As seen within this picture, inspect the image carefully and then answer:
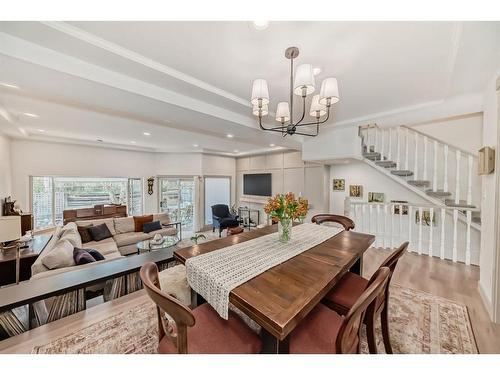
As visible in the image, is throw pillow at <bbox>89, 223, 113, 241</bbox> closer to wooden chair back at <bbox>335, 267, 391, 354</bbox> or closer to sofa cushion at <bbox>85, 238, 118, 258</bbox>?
sofa cushion at <bbox>85, 238, 118, 258</bbox>

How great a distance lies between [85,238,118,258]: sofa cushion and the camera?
3.68 meters

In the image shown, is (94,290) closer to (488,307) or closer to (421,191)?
(488,307)

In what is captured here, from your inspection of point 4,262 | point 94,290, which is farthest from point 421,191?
point 4,262

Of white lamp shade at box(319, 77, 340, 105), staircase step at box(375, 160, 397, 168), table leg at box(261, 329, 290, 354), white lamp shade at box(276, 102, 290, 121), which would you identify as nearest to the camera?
table leg at box(261, 329, 290, 354)

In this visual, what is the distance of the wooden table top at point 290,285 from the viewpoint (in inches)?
33.6

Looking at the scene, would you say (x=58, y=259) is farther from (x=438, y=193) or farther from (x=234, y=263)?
(x=438, y=193)

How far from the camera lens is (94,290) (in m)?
2.16

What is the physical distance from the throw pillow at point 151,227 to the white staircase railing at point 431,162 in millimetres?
5191

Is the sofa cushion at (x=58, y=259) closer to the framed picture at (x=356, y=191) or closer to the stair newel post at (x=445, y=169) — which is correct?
the framed picture at (x=356, y=191)

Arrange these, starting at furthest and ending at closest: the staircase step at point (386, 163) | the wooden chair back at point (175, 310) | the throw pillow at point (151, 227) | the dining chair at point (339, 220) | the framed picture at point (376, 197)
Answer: the throw pillow at point (151, 227), the framed picture at point (376, 197), the staircase step at point (386, 163), the dining chair at point (339, 220), the wooden chair back at point (175, 310)

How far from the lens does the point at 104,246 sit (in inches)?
152

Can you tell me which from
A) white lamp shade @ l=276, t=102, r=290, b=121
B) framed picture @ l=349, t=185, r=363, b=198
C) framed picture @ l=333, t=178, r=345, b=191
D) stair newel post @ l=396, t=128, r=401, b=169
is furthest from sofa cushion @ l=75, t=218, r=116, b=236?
stair newel post @ l=396, t=128, r=401, b=169

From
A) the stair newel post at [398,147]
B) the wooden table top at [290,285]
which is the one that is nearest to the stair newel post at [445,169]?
the stair newel post at [398,147]

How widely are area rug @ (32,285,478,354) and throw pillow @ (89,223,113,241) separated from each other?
3132 millimetres
